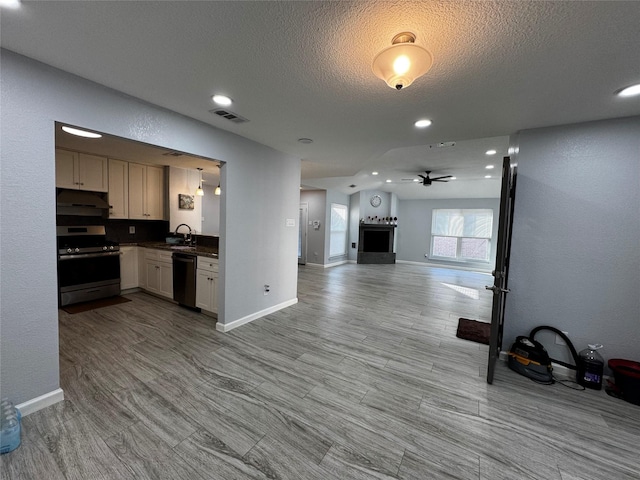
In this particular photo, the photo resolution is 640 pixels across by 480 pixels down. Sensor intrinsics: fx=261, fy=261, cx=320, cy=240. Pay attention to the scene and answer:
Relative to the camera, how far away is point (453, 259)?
884 centimetres

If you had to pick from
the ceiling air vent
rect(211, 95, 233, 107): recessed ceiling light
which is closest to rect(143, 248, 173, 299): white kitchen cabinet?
the ceiling air vent

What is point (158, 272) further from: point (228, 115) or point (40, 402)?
point (228, 115)

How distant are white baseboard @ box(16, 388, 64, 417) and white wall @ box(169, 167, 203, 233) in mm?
3548

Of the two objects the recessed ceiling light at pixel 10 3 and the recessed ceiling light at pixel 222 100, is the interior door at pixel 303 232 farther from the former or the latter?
the recessed ceiling light at pixel 10 3

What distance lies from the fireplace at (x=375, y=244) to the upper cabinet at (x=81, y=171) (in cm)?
709

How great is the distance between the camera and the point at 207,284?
12.1 ft

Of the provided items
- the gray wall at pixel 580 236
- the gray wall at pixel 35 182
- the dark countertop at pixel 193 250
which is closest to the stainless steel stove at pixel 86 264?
the dark countertop at pixel 193 250

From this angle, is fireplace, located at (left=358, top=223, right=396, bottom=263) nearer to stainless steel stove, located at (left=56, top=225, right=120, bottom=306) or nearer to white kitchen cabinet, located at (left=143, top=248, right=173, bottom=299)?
white kitchen cabinet, located at (left=143, top=248, right=173, bottom=299)

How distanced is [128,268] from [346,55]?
4944 millimetres

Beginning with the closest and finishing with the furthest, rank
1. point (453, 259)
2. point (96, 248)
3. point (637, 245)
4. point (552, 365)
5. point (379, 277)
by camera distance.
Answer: point (637, 245) → point (552, 365) → point (96, 248) → point (379, 277) → point (453, 259)

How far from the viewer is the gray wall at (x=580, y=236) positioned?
7.82 feet

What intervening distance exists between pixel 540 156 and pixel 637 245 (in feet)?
3.73

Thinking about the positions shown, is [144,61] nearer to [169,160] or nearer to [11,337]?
[11,337]

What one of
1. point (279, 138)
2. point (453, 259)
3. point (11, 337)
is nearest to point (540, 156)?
point (279, 138)
